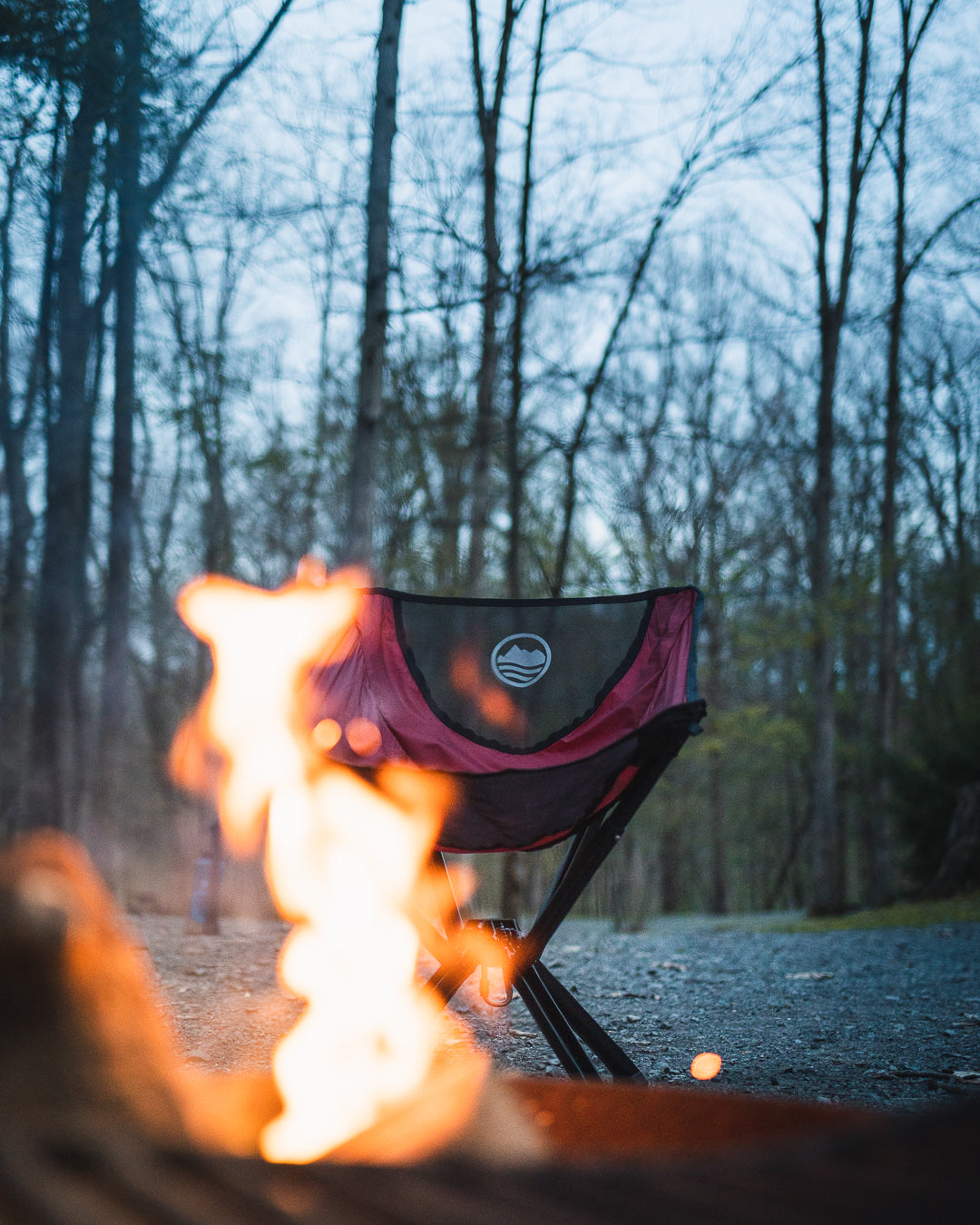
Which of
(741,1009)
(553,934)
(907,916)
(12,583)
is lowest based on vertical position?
(907,916)

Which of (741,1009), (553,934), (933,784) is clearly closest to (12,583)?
(741,1009)

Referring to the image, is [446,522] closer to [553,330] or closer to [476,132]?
[553,330]

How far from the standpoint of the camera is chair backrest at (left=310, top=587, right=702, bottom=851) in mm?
2246

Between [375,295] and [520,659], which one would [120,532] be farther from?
[520,659]

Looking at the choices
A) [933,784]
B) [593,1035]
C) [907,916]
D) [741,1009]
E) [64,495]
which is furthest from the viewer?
[933,784]

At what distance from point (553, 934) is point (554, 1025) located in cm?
23

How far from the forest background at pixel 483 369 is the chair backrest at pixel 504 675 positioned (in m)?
1.73

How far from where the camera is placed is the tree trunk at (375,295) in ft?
13.7

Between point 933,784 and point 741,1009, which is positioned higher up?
point 933,784

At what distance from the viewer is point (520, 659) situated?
98.6 inches

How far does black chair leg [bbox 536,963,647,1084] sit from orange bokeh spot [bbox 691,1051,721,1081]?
0.33 metres

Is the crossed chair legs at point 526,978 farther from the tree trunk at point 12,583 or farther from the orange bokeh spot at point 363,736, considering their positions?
the tree trunk at point 12,583

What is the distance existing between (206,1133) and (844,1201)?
427 millimetres

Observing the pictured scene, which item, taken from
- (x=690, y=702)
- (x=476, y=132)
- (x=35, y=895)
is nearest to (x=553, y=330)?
(x=476, y=132)
